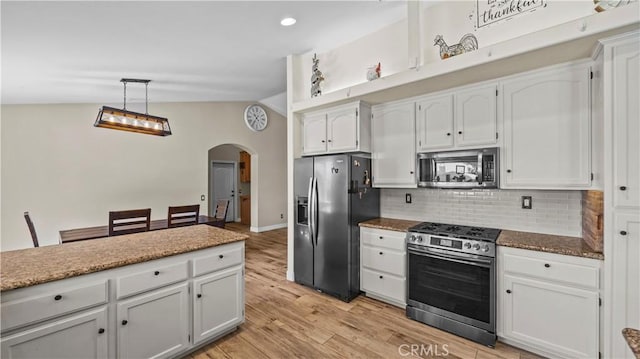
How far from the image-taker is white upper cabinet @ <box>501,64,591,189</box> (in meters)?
2.12

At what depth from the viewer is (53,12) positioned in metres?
2.05

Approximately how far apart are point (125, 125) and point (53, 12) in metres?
1.49

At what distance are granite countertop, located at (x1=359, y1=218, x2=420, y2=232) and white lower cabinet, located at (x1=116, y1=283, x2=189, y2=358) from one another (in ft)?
6.31

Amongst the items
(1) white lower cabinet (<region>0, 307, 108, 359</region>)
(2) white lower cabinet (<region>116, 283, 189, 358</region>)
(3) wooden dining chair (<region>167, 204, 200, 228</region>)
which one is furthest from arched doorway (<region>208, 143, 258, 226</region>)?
(1) white lower cabinet (<region>0, 307, 108, 359</region>)

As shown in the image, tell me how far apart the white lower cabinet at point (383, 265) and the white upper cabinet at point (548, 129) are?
1170mm

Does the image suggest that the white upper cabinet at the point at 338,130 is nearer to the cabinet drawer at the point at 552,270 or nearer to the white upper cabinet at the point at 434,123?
the white upper cabinet at the point at 434,123

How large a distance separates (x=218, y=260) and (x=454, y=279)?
2071 mm

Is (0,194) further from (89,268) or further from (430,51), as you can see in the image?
(430,51)

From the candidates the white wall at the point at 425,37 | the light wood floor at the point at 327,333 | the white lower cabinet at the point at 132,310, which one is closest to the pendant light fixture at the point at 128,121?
the white wall at the point at 425,37

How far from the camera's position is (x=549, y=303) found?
6.82ft

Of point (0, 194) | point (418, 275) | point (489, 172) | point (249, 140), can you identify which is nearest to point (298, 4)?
point (489, 172)

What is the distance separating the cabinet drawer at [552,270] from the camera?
193cm

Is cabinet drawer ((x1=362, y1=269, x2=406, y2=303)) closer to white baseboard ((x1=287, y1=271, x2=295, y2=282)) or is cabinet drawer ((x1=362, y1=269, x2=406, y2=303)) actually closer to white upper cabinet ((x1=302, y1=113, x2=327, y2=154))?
white baseboard ((x1=287, y1=271, x2=295, y2=282))

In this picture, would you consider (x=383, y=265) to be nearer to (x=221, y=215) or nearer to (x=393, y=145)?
(x=393, y=145)
